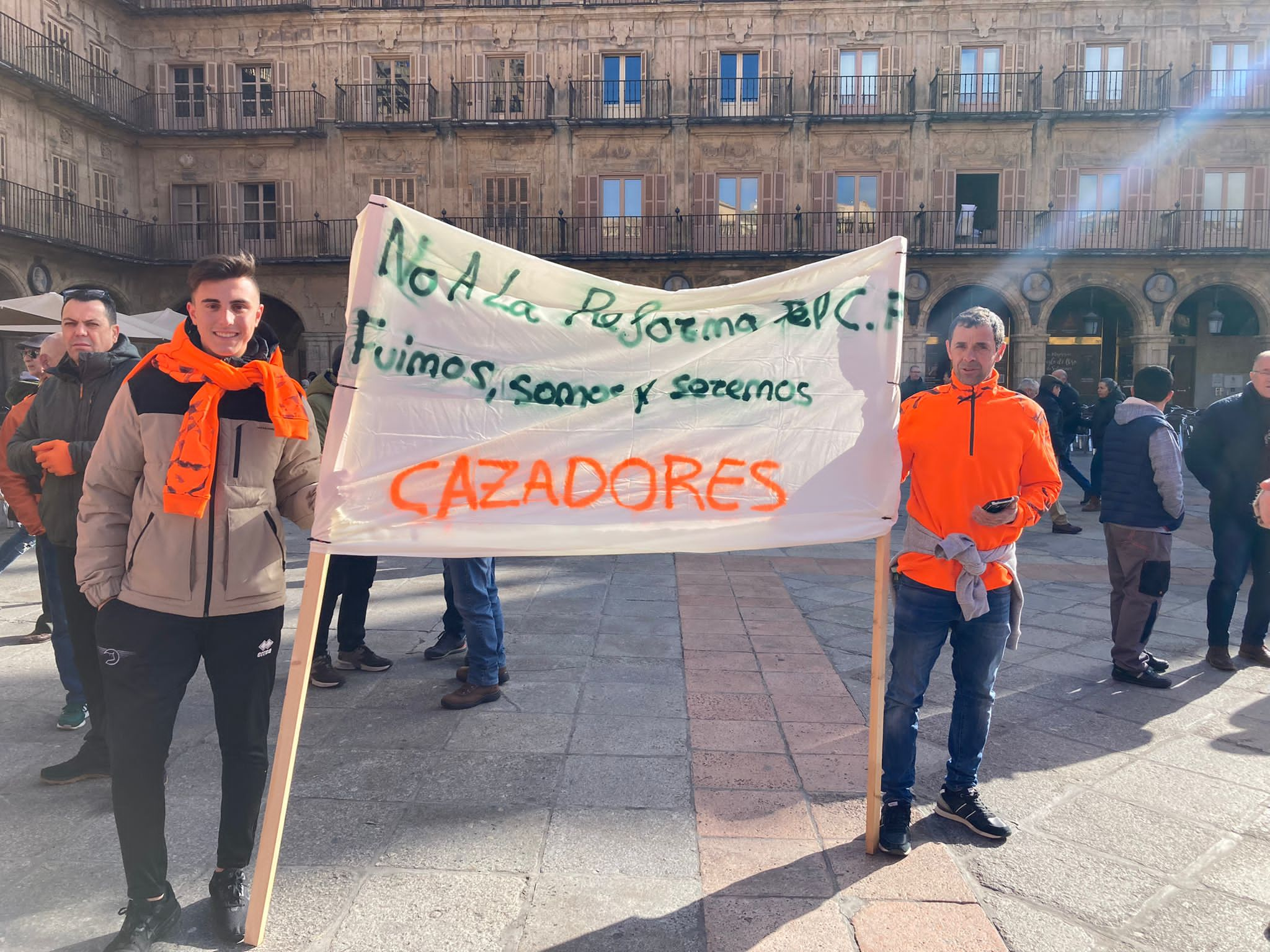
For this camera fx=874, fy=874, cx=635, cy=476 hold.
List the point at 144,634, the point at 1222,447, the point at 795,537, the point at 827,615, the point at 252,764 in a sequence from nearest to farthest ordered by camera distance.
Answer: the point at 144,634 → the point at 252,764 → the point at 795,537 → the point at 1222,447 → the point at 827,615

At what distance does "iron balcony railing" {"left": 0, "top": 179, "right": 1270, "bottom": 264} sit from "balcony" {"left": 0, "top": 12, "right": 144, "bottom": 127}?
8.22ft

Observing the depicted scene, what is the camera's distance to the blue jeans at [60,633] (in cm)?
378

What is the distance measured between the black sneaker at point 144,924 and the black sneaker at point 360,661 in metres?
2.25

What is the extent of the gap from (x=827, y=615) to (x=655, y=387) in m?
3.60

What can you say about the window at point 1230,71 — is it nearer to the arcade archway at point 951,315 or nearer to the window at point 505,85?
the arcade archway at point 951,315

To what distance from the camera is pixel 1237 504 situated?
481cm

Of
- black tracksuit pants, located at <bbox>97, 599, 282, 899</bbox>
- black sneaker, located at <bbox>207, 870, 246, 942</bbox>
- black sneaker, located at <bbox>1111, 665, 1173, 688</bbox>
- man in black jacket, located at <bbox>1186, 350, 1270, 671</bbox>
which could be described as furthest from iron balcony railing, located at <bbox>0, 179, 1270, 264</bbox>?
black sneaker, located at <bbox>207, 870, 246, 942</bbox>

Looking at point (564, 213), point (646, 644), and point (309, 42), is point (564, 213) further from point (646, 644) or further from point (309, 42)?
point (646, 644)

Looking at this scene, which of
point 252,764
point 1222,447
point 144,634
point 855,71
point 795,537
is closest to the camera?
point 144,634

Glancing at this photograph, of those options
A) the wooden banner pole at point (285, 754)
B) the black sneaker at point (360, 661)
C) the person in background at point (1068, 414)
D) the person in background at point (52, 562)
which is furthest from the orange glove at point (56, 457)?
the person in background at point (1068, 414)

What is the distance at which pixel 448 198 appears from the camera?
2159 centimetres

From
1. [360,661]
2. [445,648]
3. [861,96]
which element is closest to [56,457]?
[360,661]

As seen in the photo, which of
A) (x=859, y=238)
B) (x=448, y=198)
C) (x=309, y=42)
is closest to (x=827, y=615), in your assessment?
(x=859, y=238)

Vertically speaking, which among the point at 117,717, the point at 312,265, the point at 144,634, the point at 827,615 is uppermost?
the point at 312,265
